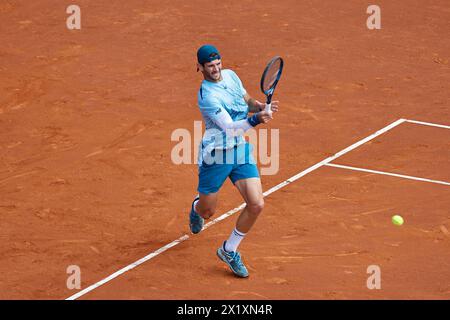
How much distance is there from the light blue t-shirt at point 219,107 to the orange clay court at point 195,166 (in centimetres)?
142

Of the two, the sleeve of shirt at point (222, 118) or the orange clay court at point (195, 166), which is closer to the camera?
the sleeve of shirt at point (222, 118)

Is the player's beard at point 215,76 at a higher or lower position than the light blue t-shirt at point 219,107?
higher

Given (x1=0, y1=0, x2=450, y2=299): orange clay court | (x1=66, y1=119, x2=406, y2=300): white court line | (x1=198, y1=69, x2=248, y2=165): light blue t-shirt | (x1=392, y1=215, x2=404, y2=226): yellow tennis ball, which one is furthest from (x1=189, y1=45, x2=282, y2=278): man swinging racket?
(x1=392, y1=215, x2=404, y2=226): yellow tennis ball

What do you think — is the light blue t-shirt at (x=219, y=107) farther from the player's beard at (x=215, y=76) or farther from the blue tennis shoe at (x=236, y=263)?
the blue tennis shoe at (x=236, y=263)

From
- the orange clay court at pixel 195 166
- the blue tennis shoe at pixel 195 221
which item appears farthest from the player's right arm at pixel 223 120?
the orange clay court at pixel 195 166

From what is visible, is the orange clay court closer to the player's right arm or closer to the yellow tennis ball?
the yellow tennis ball

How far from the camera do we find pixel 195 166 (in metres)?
14.2

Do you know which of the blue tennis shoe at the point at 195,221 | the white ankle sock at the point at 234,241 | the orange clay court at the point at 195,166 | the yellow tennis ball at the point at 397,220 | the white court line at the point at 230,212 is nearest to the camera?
the white court line at the point at 230,212

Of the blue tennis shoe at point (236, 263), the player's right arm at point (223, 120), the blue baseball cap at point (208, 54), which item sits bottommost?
the blue tennis shoe at point (236, 263)

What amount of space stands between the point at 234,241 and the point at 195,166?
323cm

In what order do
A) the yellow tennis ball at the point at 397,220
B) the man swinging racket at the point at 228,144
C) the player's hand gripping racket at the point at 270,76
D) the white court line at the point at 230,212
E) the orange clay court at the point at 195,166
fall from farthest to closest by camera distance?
the yellow tennis ball at the point at 397,220
the orange clay court at the point at 195,166
the white court line at the point at 230,212
the man swinging racket at the point at 228,144
the player's hand gripping racket at the point at 270,76

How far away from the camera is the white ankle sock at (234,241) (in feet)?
36.3

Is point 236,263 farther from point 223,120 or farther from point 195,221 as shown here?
point 223,120

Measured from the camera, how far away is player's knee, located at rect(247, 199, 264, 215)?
1090 centimetres
